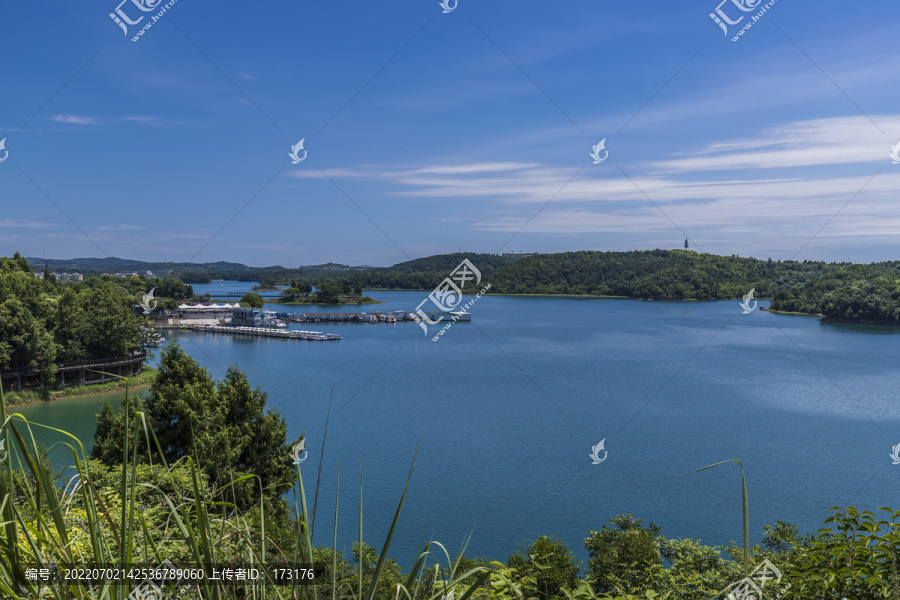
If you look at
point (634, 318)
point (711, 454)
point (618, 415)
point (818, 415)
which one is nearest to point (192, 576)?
point (711, 454)

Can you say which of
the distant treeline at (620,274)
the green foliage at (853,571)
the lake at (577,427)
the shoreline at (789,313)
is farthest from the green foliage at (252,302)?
the green foliage at (853,571)

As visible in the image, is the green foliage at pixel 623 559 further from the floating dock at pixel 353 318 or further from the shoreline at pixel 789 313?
the shoreline at pixel 789 313

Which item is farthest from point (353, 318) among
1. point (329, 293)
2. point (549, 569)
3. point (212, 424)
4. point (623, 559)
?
point (549, 569)

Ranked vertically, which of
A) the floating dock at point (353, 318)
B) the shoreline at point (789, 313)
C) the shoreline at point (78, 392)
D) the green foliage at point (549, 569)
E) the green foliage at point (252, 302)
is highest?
the shoreline at point (789, 313)

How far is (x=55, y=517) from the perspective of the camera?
116 cm

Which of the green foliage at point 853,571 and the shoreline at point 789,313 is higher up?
the shoreline at point 789,313

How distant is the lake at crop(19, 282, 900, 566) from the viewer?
1488 centimetres

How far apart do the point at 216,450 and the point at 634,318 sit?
196 feet

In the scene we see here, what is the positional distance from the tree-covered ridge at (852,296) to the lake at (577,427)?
6543 mm

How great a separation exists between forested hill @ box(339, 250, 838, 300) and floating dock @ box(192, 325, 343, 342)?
3052cm

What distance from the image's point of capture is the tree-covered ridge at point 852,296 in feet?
176

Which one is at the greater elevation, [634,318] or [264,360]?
[634,318]

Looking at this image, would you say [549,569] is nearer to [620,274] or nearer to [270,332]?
[270,332]

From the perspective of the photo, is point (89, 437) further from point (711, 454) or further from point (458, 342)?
point (458, 342)
